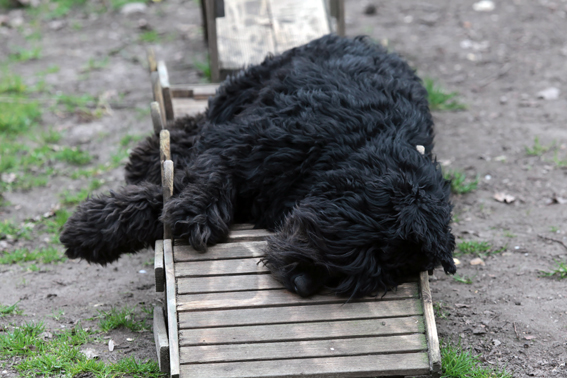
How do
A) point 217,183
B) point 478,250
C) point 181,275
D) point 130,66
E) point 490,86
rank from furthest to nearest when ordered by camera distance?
point 130,66 < point 490,86 < point 478,250 < point 217,183 < point 181,275

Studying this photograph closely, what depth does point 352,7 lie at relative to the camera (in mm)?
8727

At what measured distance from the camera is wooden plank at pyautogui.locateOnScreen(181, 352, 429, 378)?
9.30 ft

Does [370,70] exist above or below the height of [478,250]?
above

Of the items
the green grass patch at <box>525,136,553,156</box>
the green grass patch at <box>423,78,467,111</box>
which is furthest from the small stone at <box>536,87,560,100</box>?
the green grass patch at <box>525,136,553,156</box>

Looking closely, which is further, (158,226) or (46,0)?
(46,0)

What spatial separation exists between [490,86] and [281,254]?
4.60m

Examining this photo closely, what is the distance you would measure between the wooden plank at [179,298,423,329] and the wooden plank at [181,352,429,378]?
228mm

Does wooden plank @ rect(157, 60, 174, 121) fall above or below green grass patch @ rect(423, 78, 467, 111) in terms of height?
above

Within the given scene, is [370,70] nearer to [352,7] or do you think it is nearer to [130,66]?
[130,66]

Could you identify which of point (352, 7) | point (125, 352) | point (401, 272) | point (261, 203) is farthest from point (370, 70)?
point (352, 7)

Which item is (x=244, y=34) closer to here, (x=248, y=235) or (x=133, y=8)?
(x=248, y=235)

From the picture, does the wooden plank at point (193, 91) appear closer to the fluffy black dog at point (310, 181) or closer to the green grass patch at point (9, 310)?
the fluffy black dog at point (310, 181)

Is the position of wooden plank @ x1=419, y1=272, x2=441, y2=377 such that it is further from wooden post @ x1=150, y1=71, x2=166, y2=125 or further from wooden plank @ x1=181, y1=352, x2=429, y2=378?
wooden post @ x1=150, y1=71, x2=166, y2=125

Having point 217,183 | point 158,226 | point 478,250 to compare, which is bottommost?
point 478,250
